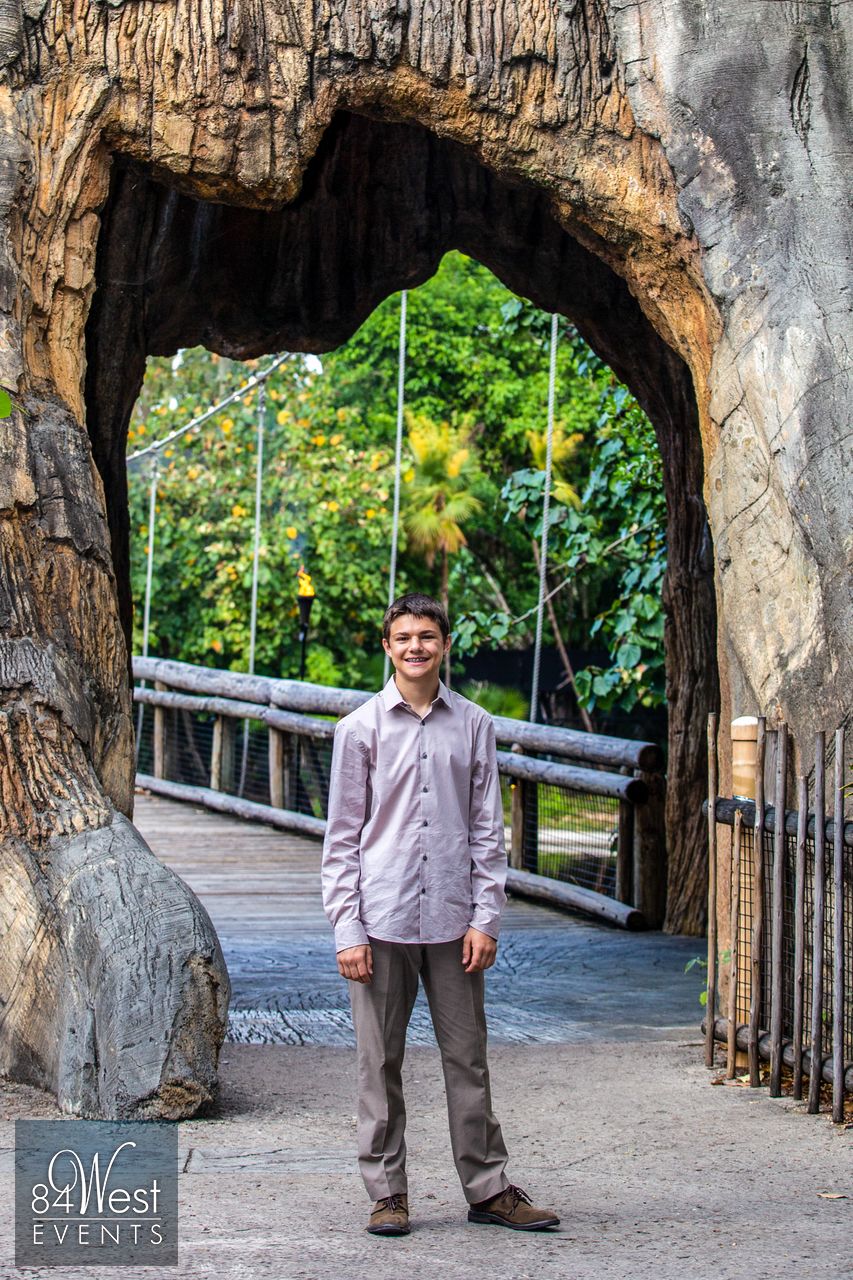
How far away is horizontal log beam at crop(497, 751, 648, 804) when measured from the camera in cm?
743

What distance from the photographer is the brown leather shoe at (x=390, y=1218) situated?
3080 mm

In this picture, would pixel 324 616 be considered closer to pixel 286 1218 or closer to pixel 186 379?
pixel 186 379

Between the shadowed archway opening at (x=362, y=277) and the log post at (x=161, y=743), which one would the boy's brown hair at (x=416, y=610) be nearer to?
the shadowed archway opening at (x=362, y=277)

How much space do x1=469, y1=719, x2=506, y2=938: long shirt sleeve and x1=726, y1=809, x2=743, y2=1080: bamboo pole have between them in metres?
1.37

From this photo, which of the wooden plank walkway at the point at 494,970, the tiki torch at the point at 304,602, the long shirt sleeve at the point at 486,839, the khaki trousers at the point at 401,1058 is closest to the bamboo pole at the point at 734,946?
the wooden plank walkway at the point at 494,970

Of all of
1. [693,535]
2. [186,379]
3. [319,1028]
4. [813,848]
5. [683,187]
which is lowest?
[319,1028]

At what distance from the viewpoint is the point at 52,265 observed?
14.8ft

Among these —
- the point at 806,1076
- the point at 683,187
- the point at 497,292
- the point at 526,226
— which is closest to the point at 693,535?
the point at 526,226

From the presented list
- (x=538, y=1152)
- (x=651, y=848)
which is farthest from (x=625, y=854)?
(x=538, y=1152)

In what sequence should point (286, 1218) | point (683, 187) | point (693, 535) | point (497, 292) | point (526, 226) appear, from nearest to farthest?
point (286, 1218)
point (683, 187)
point (526, 226)
point (693, 535)
point (497, 292)

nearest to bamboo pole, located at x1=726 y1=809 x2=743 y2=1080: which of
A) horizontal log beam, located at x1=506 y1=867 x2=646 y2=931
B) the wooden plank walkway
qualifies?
the wooden plank walkway

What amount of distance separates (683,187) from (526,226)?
159 centimetres

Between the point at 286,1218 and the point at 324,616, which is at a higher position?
the point at 324,616

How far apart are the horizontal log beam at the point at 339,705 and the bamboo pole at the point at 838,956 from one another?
11.4 feet
